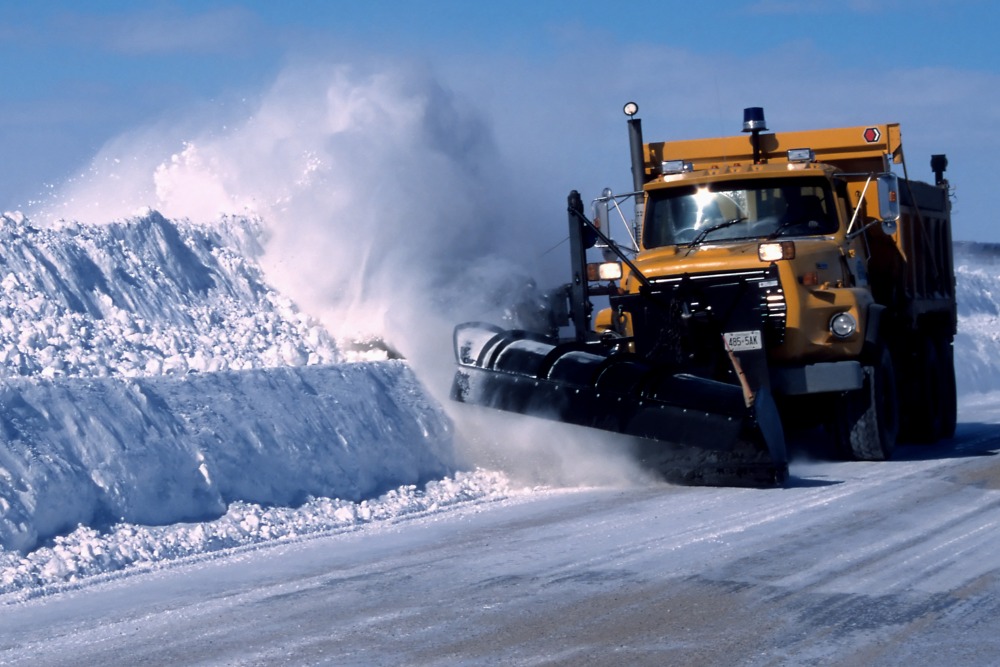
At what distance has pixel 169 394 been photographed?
9492mm

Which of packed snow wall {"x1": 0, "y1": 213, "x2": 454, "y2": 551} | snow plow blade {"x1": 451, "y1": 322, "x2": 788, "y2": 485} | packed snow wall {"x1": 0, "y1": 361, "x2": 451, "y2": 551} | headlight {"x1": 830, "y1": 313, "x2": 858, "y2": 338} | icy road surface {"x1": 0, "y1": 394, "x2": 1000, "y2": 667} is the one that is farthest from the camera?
headlight {"x1": 830, "y1": 313, "x2": 858, "y2": 338}

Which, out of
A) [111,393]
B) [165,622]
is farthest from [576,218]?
[165,622]

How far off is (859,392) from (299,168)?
9052 millimetres

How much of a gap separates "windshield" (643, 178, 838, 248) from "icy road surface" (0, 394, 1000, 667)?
9.13 feet

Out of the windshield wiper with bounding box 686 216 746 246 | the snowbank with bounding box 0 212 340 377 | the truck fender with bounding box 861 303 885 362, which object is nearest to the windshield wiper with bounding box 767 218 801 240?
the windshield wiper with bounding box 686 216 746 246

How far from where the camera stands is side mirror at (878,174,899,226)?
1113 centimetres

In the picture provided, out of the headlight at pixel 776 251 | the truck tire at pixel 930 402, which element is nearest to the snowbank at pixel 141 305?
the headlight at pixel 776 251

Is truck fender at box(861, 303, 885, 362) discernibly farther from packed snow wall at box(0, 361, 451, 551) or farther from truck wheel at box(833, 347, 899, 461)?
packed snow wall at box(0, 361, 451, 551)

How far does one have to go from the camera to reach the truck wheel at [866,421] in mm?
11023

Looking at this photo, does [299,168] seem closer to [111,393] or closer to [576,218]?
[576,218]

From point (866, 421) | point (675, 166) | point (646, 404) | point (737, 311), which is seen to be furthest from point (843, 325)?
point (675, 166)

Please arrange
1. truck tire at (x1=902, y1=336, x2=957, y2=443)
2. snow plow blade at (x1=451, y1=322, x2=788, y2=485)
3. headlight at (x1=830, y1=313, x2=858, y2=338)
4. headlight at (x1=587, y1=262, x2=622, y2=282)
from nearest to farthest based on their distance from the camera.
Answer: snow plow blade at (x1=451, y1=322, x2=788, y2=485)
headlight at (x1=830, y1=313, x2=858, y2=338)
headlight at (x1=587, y1=262, x2=622, y2=282)
truck tire at (x1=902, y1=336, x2=957, y2=443)

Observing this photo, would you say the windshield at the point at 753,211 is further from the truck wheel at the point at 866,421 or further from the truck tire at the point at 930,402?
the truck tire at the point at 930,402

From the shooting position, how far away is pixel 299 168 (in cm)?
1780
